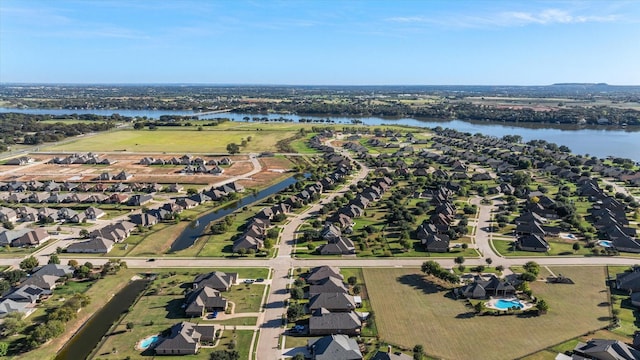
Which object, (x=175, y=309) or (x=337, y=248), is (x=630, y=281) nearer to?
(x=337, y=248)

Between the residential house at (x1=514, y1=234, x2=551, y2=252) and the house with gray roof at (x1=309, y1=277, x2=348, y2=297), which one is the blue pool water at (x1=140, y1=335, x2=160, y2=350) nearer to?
the house with gray roof at (x1=309, y1=277, x2=348, y2=297)

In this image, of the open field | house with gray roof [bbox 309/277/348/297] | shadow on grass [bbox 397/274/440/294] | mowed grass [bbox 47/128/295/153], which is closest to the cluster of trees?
mowed grass [bbox 47/128/295/153]

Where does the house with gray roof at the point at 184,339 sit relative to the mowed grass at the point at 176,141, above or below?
below

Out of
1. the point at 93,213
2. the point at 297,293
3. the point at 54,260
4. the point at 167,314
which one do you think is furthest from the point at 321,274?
the point at 93,213

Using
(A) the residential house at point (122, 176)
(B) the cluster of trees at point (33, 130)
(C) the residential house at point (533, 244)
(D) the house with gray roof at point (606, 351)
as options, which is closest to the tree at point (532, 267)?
(C) the residential house at point (533, 244)

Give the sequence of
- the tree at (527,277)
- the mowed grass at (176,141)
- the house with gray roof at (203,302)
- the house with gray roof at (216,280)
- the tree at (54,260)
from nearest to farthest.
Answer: the house with gray roof at (203,302)
the house with gray roof at (216,280)
the tree at (527,277)
the tree at (54,260)
the mowed grass at (176,141)

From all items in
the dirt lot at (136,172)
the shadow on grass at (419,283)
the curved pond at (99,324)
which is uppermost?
the dirt lot at (136,172)

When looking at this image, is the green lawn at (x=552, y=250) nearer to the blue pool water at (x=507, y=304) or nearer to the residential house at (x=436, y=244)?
the residential house at (x=436, y=244)
